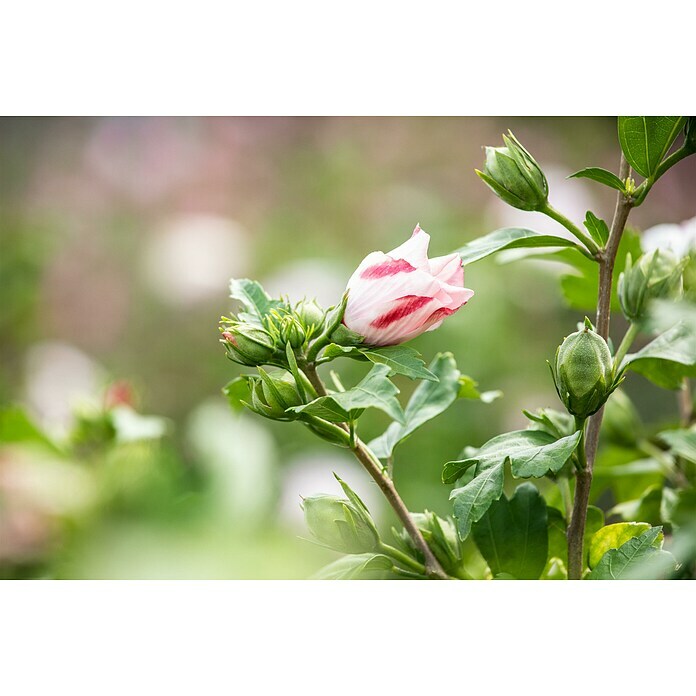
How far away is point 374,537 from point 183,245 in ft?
1.93

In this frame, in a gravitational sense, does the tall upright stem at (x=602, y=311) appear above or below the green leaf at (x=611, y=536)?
above

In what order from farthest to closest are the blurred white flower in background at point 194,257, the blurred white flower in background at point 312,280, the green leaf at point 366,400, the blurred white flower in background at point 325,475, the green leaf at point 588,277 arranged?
the blurred white flower in background at point 194,257, the blurred white flower in background at point 312,280, the blurred white flower in background at point 325,475, the green leaf at point 588,277, the green leaf at point 366,400

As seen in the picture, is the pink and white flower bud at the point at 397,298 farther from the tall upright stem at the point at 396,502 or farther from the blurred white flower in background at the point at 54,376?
the blurred white flower in background at the point at 54,376

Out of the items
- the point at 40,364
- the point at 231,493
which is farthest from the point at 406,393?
the point at 231,493

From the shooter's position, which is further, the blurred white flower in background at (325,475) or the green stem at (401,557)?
the blurred white flower in background at (325,475)

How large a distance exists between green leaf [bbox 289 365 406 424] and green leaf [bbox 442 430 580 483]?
0.03 metres

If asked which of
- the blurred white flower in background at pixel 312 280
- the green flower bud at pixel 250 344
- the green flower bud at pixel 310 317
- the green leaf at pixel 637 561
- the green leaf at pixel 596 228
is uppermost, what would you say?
the blurred white flower in background at pixel 312 280

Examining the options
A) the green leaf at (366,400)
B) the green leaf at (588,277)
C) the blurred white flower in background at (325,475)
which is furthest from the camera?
the blurred white flower in background at (325,475)

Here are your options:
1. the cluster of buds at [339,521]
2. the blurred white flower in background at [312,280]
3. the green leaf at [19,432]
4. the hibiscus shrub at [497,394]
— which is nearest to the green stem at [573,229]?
the hibiscus shrub at [497,394]

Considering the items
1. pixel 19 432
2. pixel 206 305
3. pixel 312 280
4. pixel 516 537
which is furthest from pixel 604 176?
pixel 206 305

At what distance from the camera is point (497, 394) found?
28 centimetres

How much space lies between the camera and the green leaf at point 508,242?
250 millimetres
